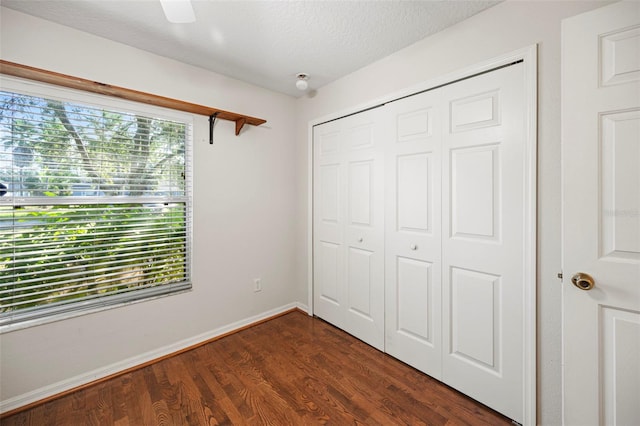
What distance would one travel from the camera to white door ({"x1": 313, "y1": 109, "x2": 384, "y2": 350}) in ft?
7.24

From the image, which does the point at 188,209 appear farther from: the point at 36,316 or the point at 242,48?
the point at 242,48

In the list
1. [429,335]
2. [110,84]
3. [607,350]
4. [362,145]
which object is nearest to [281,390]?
[429,335]

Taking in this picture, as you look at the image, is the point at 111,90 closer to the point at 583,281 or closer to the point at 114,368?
the point at 114,368

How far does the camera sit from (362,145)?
230 centimetres

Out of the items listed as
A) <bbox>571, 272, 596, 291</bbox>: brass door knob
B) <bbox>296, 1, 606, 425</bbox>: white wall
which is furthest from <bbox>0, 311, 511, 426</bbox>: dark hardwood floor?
<bbox>571, 272, 596, 291</bbox>: brass door knob

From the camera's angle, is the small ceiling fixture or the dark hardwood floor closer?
the dark hardwood floor

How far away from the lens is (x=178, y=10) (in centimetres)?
115

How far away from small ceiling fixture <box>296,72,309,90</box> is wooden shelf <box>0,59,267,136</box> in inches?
19.0

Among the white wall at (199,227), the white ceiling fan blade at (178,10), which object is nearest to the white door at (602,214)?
the white ceiling fan blade at (178,10)

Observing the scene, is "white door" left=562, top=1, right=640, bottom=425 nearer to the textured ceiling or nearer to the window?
the textured ceiling

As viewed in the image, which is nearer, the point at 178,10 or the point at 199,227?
the point at 178,10

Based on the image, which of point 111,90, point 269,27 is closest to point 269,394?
point 111,90

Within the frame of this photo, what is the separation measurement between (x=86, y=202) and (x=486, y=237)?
2622 mm

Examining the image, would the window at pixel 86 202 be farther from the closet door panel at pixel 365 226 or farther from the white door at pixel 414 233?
the white door at pixel 414 233
